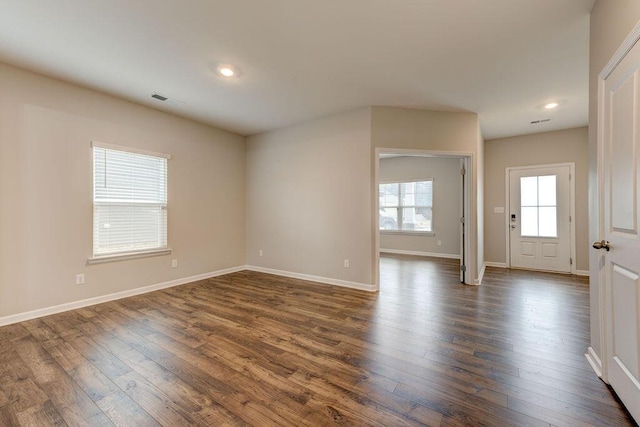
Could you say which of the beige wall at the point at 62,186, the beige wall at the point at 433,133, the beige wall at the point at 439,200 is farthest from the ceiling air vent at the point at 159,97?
the beige wall at the point at 439,200

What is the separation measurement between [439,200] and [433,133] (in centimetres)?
309

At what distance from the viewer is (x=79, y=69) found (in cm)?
294

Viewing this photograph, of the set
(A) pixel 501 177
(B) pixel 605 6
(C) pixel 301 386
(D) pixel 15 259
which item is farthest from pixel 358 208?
(D) pixel 15 259

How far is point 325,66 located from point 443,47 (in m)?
1.16

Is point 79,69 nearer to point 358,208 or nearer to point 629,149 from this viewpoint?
point 358,208

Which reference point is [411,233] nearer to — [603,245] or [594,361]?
[594,361]

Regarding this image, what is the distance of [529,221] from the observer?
17.4ft

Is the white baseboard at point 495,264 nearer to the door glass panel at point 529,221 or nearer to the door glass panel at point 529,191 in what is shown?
the door glass panel at point 529,221

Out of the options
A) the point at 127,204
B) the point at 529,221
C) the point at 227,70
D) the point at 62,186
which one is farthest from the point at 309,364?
the point at 529,221

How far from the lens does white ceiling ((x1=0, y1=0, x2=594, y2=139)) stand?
82.1 inches

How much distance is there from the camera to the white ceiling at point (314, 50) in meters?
2.09

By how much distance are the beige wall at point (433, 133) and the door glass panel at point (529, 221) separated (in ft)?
6.31

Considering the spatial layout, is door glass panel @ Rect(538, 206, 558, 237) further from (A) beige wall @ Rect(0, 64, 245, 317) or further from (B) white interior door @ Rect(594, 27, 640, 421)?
(A) beige wall @ Rect(0, 64, 245, 317)

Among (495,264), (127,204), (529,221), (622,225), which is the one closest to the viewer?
(622,225)
